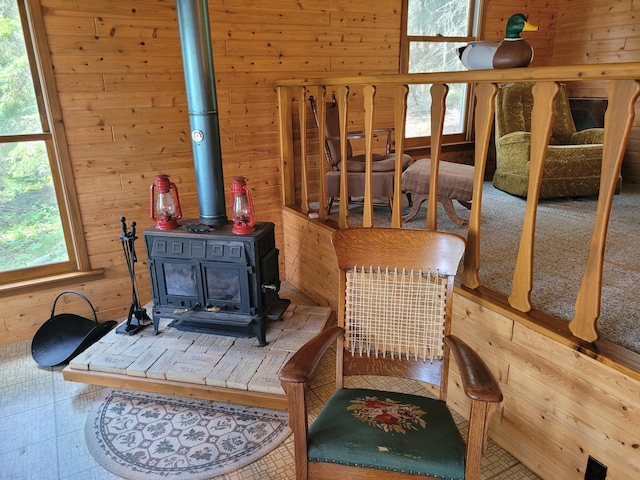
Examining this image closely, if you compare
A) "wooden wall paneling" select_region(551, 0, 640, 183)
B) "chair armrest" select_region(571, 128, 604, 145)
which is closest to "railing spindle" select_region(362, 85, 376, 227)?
"chair armrest" select_region(571, 128, 604, 145)

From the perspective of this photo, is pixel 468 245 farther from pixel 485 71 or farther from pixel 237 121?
pixel 237 121

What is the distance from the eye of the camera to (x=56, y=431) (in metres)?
2.13

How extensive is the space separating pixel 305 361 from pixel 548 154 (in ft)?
10.4

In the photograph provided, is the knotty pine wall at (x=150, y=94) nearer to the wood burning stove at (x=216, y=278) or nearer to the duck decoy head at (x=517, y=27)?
the wood burning stove at (x=216, y=278)

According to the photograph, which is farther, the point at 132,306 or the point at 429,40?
the point at 429,40

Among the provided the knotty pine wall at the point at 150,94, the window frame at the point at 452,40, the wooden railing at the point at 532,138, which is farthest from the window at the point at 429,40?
the wooden railing at the point at 532,138

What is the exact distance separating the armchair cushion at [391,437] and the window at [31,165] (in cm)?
232

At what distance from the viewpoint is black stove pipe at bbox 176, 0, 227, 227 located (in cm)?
227

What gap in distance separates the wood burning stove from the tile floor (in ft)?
1.79

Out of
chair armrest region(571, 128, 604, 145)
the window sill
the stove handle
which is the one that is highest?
chair armrest region(571, 128, 604, 145)

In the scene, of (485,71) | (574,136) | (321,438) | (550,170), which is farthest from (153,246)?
(574,136)

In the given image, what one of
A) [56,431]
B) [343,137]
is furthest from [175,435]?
[343,137]

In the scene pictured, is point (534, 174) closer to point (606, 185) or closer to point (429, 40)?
point (606, 185)

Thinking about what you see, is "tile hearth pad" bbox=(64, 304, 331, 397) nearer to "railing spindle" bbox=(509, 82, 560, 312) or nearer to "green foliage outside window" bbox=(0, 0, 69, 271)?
"green foliage outside window" bbox=(0, 0, 69, 271)
